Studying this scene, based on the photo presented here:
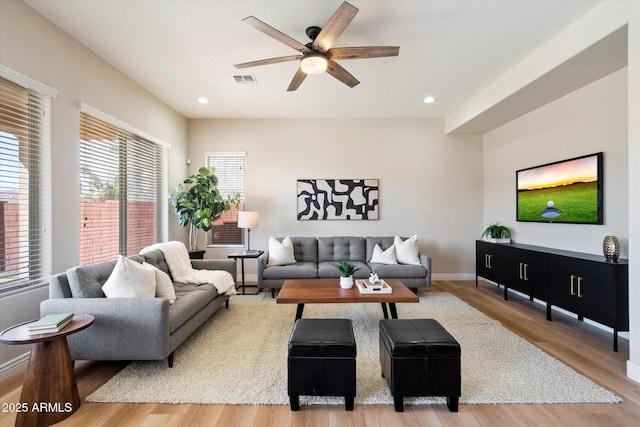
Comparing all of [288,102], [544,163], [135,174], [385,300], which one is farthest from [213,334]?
[544,163]

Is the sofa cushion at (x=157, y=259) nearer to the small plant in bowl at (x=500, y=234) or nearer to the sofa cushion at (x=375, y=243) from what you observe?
the sofa cushion at (x=375, y=243)

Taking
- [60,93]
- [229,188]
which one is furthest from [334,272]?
[60,93]

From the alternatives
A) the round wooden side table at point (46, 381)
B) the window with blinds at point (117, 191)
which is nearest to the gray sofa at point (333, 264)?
the window with blinds at point (117, 191)

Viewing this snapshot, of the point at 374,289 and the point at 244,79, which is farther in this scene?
the point at 244,79

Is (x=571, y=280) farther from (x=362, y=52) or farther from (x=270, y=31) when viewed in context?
(x=270, y=31)

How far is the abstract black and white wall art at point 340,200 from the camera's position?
5277 millimetres

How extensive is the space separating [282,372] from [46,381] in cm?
152

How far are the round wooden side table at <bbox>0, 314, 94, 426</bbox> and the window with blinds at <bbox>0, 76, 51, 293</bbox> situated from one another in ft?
2.69

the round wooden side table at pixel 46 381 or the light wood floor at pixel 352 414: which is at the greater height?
the round wooden side table at pixel 46 381

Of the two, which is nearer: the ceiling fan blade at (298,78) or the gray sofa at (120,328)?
the gray sofa at (120,328)

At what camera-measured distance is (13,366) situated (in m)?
2.28

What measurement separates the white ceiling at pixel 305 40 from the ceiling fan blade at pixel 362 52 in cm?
34

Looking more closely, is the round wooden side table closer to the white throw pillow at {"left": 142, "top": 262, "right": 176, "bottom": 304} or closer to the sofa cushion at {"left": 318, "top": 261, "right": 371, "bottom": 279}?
the white throw pillow at {"left": 142, "top": 262, "right": 176, "bottom": 304}

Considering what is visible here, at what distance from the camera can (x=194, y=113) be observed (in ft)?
16.5
